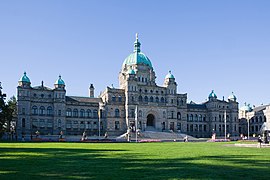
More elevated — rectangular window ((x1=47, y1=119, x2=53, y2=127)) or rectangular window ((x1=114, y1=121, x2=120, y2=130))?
rectangular window ((x1=47, y1=119, x2=53, y2=127))

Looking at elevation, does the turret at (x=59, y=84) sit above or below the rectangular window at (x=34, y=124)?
above

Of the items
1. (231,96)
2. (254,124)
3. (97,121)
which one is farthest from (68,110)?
(254,124)

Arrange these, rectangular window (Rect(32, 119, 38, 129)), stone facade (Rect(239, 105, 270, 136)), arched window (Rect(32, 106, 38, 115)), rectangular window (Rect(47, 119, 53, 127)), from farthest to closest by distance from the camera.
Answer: stone facade (Rect(239, 105, 270, 136))
rectangular window (Rect(47, 119, 53, 127))
arched window (Rect(32, 106, 38, 115))
rectangular window (Rect(32, 119, 38, 129))

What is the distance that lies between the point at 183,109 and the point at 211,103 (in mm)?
12853

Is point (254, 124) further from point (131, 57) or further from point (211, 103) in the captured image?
point (131, 57)

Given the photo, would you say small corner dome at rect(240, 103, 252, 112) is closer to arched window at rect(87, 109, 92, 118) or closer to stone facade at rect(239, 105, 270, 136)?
stone facade at rect(239, 105, 270, 136)

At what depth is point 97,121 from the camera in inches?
4018

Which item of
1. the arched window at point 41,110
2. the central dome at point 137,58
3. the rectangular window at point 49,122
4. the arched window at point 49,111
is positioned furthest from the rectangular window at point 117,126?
the arched window at point 41,110

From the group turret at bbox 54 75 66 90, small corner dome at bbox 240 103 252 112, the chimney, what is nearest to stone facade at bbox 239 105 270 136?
small corner dome at bbox 240 103 252 112

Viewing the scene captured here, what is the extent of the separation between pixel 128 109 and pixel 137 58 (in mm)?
20350

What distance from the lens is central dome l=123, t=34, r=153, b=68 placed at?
111312mm

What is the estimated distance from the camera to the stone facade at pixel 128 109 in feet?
307

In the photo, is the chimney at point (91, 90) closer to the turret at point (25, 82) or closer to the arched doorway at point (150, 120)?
the arched doorway at point (150, 120)

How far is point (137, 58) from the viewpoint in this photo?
112m
